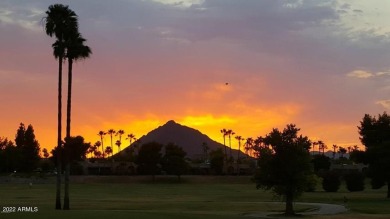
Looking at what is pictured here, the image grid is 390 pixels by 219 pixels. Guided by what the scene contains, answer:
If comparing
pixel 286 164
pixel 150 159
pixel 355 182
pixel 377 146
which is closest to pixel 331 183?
pixel 355 182

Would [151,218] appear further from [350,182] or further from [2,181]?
[2,181]

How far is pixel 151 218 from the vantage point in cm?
3216

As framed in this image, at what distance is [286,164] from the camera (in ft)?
164

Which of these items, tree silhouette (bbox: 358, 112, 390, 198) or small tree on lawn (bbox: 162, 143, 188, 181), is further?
small tree on lawn (bbox: 162, 143, 188, 181)

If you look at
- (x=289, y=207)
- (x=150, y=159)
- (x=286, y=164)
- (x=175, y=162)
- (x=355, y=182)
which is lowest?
(x=289, y=207)

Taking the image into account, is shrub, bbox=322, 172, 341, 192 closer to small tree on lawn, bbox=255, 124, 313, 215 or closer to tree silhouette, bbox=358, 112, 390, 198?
tree silhouette, bbox=358, 112, 390, 198

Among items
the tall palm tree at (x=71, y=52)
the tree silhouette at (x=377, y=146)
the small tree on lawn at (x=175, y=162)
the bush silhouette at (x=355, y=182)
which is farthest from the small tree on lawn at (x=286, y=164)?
the small tree on lawn at (x=175, y=162)

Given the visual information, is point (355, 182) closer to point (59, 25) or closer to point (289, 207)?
point (289, 207)

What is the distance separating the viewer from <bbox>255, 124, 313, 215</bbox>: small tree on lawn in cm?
4962

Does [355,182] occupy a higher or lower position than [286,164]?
lower

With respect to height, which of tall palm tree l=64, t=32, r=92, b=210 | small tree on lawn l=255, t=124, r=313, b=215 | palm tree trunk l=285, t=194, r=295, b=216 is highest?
tall palm tree l=64, t=32, r=92, b=210

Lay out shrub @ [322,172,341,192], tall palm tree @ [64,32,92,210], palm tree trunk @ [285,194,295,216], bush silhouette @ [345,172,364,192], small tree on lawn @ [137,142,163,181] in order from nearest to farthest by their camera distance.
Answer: palm tree trunk @ [285,194,295,216] < tall palm tree @ [64,32,92,210] < shrub @ [322,172,341,192] < bush silhouette @ [345,172,364,192] < small tree on lawn @ [137,142,163,181]

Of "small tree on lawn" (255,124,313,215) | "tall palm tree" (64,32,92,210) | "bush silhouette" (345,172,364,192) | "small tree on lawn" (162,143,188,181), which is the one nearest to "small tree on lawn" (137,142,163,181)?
"small tree on lawn" (162,143,188,181)

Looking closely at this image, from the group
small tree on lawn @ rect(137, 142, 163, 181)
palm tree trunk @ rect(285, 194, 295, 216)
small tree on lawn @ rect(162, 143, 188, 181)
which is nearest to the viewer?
palm tree trunk @ rect(285, 194, 295, 216)
